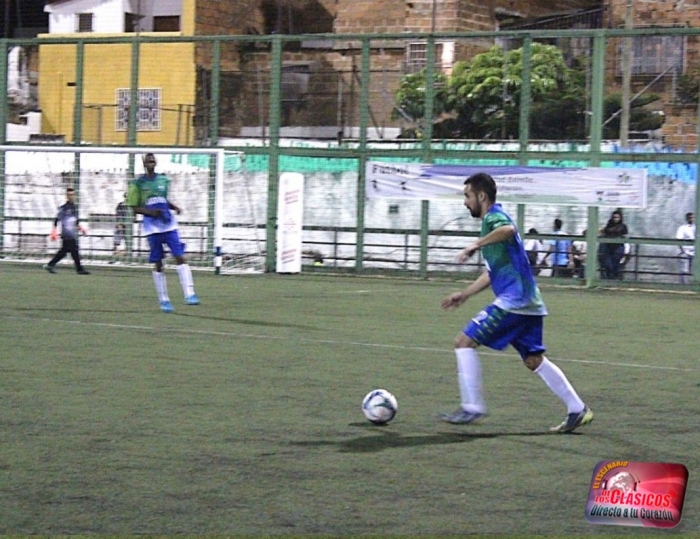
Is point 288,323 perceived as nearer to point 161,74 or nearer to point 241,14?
point 161,74

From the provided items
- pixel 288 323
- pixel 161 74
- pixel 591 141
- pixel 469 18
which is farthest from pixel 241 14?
pixel 288 323

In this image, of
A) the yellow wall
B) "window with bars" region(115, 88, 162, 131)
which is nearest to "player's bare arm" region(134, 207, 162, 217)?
the yellow wall

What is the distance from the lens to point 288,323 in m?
16.4

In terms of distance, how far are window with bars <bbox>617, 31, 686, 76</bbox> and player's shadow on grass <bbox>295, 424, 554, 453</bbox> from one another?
16980mm

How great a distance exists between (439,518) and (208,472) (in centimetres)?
154

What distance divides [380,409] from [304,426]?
531mm

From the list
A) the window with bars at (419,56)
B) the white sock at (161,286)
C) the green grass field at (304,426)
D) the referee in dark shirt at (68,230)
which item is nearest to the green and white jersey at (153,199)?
the white sock at (161,286)

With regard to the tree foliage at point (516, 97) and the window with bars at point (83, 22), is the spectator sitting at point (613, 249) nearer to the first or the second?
the tree foliage at point (516, 97)

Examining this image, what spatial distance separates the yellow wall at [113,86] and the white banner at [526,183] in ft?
15.9

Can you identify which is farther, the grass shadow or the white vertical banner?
the white vertical banner

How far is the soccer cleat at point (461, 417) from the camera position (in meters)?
8.85

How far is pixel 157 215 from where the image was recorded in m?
17.5

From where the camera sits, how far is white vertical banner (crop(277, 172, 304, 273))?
27.0 m

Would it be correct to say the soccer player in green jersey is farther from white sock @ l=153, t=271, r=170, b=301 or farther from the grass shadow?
white sock @ l=153, t=271, r=170, b=301
